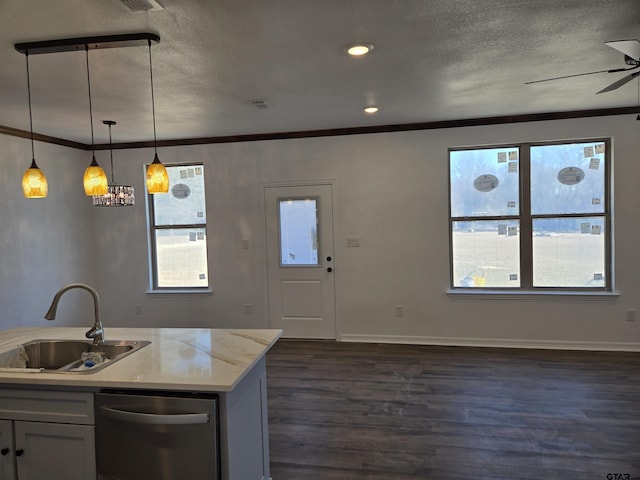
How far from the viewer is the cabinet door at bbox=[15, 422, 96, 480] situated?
1854mm

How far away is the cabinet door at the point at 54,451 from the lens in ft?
6.08

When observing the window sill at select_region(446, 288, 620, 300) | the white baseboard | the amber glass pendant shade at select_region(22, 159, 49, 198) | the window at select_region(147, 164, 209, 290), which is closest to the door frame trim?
the white baseboard

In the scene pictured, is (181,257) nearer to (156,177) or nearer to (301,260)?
(301,260)

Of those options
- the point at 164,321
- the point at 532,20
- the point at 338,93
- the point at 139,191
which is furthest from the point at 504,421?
the point at 139,191

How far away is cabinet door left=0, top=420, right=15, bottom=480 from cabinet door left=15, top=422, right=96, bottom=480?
4 centimetres

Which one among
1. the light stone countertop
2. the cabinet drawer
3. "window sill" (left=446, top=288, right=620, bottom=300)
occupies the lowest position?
"window sill" (left=446, top=288, right=620, bottom=300)

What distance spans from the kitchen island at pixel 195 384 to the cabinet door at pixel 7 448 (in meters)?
0.01

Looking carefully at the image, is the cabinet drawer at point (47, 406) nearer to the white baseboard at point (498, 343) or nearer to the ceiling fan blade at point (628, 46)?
the ceiling fan blade at point (628, 46)

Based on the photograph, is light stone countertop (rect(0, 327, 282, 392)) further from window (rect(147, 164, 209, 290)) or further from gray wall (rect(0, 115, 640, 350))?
window (rect(147, 164, 209, 290))

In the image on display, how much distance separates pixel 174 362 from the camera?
1.99m

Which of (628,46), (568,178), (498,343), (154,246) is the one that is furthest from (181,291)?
(628,46)

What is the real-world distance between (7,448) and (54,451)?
258 millimetres

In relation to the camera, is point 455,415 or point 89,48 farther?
point 455,415

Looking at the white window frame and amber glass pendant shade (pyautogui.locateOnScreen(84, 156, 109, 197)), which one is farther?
the white window frame
